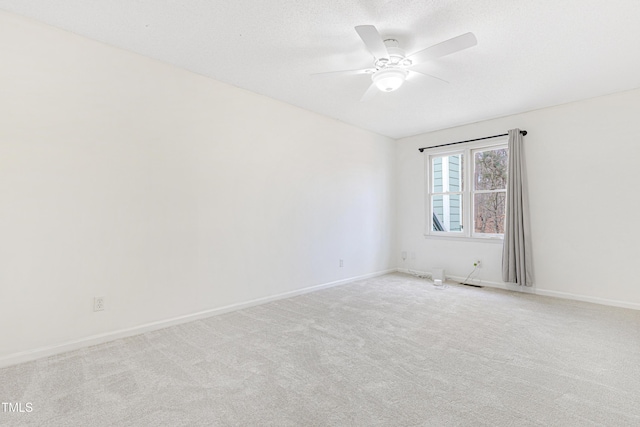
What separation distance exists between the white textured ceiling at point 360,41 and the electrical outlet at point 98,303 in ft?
7.29

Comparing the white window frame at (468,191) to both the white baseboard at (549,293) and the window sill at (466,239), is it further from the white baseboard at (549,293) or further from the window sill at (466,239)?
the white baseboard at (549,293)

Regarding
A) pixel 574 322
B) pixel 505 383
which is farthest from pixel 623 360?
pixel 505 383

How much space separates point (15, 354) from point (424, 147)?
5760 millimetres

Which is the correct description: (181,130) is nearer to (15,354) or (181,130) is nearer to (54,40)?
(54,40)

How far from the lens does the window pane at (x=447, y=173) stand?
5.29 meters

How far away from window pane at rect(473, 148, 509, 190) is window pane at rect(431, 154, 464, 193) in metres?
0.27

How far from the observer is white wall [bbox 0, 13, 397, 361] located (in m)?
2.32

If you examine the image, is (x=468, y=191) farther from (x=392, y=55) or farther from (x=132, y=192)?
(x=132, y=192)

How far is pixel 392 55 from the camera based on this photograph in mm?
2693

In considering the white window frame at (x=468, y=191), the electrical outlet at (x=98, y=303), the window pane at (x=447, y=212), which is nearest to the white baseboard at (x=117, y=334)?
the electrical outlet at (x=98, y=303)

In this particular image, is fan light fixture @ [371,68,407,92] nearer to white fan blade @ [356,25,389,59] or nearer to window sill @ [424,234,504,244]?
white fan blade @ [356,25,389,59]

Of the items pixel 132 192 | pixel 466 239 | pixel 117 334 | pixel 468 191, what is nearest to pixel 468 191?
pixel 468 191

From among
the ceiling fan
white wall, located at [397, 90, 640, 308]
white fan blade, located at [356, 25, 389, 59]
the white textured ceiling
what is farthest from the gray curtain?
white fan blade, located at [356, 25, 389, 59]

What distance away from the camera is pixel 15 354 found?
2.24 metres
